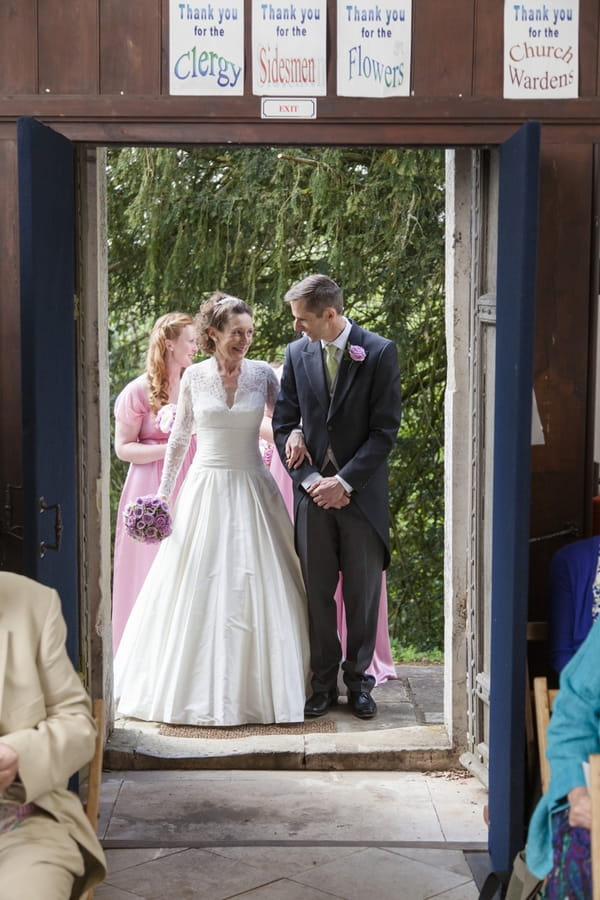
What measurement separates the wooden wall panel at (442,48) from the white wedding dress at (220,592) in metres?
2.05

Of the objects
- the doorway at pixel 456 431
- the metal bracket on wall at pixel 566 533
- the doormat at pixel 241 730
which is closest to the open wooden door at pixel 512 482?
the metal bracket on wall at pixel 566 533

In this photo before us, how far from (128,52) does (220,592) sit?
7.92 feet

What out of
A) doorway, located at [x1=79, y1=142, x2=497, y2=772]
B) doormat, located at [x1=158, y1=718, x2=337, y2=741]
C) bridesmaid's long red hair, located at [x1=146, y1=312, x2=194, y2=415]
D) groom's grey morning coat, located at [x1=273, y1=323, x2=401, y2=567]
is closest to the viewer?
doorway, located at [x1=79, y1=142, x2=497, y2=772]

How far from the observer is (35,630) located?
121 inches

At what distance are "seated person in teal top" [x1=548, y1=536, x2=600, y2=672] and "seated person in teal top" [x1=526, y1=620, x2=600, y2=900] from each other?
0.81 meters

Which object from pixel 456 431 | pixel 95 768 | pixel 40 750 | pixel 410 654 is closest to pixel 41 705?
pixel 40 750

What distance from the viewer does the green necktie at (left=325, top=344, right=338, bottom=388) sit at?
5.67 metres

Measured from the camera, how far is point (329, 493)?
554cm

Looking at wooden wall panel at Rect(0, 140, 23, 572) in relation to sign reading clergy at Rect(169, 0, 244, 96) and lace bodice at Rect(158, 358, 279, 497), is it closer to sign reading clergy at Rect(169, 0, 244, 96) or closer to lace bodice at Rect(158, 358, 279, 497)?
sign reading clergy at Rect(169, 0, 244, 96)

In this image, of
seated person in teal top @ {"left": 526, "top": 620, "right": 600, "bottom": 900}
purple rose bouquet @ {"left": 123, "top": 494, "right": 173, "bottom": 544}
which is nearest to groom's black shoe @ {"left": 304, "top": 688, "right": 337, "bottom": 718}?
purple rose bouquet @ {"left": 123, "top": 494, "right": 173, "bottom": 544}

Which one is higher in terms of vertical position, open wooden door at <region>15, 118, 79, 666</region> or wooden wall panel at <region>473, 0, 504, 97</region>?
wooden wall panel at <region>473, 0, 504, 97</region>

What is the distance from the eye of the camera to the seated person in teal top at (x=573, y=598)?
13.0 ft

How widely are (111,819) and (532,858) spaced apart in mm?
1995

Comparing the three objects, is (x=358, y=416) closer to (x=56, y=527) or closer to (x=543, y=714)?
(x=56, y=527)
